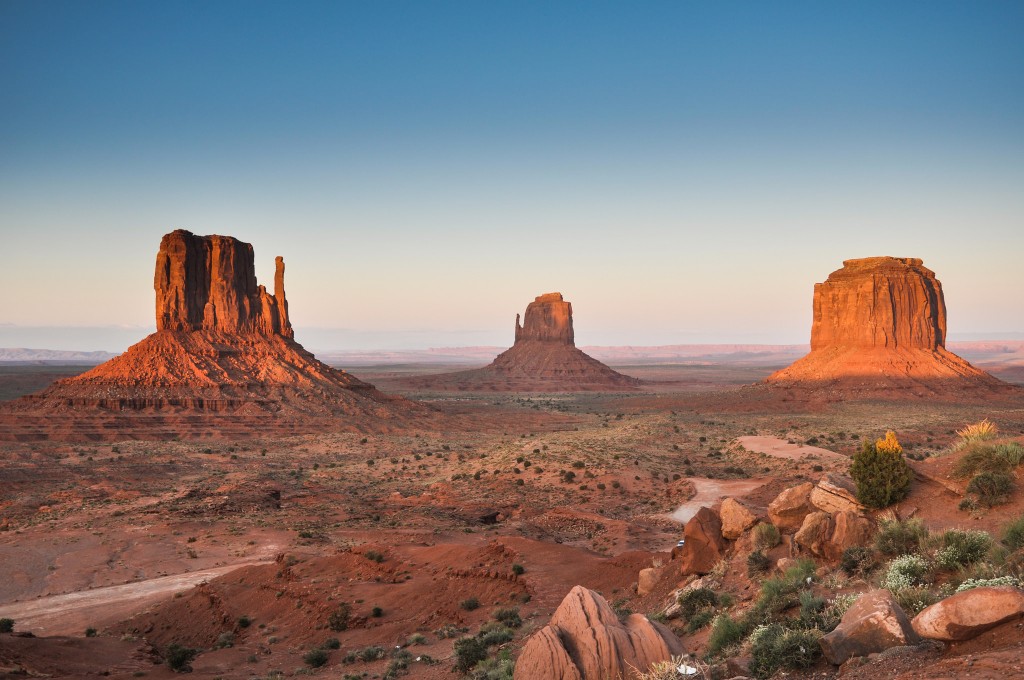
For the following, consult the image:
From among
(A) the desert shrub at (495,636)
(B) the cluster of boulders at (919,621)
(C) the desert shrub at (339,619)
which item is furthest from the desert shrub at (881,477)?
(C) the desert shrub at (339,619)

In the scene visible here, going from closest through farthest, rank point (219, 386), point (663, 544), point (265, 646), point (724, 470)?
point (265, 646)
point (663, 544)
point (724, 470)
point (219, 386)

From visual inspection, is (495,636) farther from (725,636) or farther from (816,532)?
(816,532)

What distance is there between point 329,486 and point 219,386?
31.3 m

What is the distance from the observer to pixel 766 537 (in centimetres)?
1420

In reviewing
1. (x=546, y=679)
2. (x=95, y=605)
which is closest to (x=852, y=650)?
(x=546, y=679)

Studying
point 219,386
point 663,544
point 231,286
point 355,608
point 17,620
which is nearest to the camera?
point 355,608

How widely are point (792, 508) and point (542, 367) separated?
431 ft

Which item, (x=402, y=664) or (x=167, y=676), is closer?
(x=402, y=664)

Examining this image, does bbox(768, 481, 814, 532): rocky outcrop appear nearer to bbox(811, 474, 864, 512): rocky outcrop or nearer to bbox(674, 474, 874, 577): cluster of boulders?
bbox(674, 474, 874, 577): cluster of boulders

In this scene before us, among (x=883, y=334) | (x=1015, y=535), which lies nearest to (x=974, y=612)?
(x=1015, y=535)

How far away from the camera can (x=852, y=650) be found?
798cm

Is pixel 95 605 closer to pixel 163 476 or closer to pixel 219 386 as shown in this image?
pixel 163 476

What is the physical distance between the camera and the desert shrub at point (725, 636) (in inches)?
406

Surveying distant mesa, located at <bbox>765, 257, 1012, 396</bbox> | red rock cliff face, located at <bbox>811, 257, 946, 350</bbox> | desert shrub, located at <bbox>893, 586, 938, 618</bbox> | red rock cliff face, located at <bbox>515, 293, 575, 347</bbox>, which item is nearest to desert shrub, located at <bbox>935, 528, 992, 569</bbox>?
desert shrub, located at <bbox>893, 586, 938, 618</bbox>
